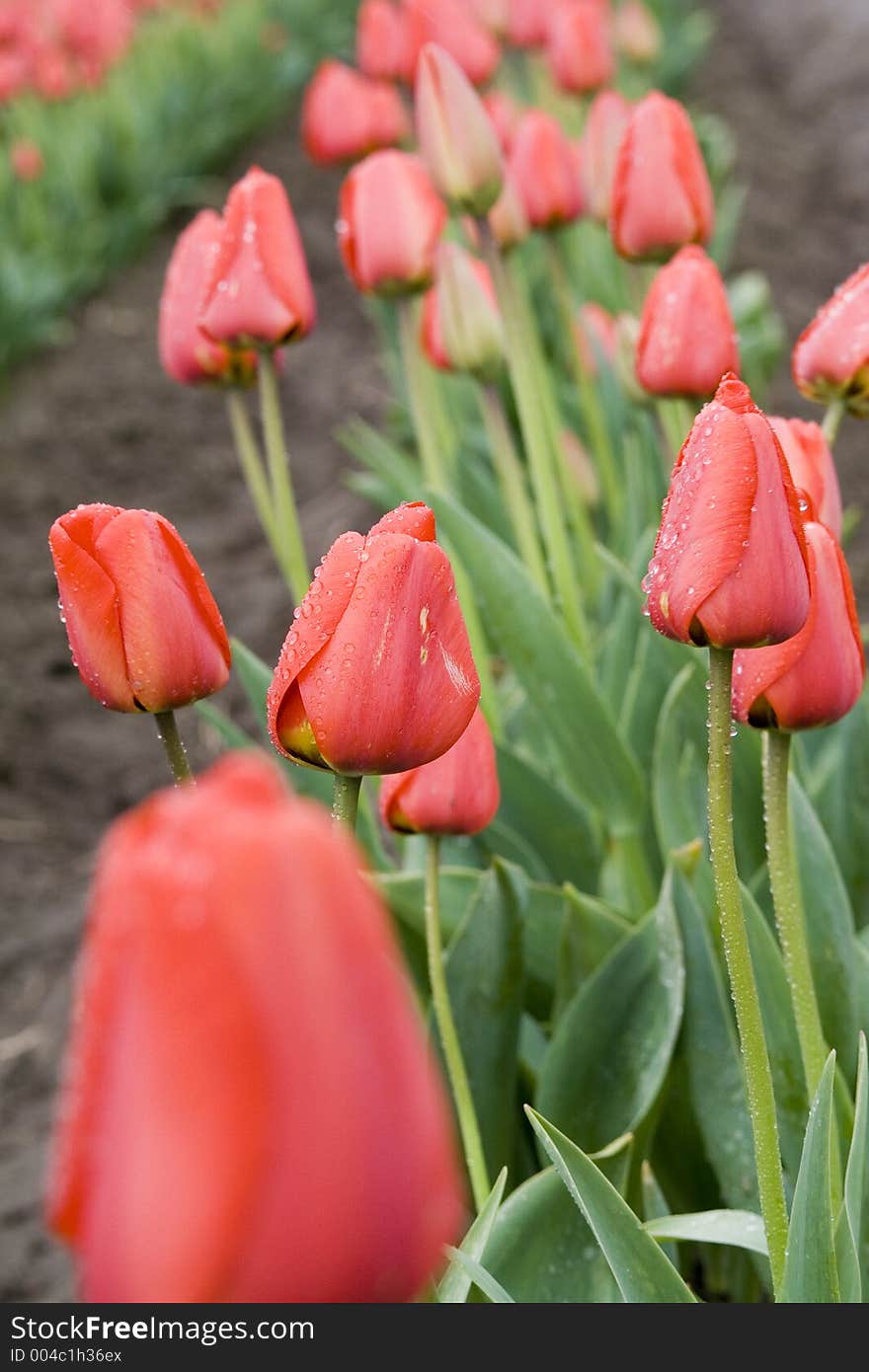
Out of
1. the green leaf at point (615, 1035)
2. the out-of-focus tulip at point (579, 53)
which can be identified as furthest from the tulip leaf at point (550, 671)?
the out-of-focus tulip at point (579, 53)

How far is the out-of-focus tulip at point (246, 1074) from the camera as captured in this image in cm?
29

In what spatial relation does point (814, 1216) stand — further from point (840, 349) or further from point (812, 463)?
point (840, 349)

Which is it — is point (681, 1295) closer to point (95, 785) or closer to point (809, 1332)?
point (809, 1332)

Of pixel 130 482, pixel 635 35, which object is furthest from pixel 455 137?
pixel 635 35

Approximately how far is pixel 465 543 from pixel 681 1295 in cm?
68

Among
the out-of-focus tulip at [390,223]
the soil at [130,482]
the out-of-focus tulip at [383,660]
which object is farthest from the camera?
the soil at [130,482]

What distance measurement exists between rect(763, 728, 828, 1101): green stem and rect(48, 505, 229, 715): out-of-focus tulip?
292 millimetres

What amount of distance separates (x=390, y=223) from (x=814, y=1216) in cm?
98

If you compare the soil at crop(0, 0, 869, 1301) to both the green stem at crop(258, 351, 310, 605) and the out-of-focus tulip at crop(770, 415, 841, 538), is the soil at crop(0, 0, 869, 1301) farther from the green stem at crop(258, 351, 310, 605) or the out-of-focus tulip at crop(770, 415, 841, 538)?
the out-of-focus tulip at crop(770, 415, 841, 538)

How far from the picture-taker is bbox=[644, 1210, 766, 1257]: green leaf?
0.95m

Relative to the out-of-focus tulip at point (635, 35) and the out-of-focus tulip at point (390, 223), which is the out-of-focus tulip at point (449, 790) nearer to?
the out-of-focus tulip at point (390, 223)

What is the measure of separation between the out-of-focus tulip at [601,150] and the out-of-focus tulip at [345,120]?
369mm

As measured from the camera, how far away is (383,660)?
67 cm

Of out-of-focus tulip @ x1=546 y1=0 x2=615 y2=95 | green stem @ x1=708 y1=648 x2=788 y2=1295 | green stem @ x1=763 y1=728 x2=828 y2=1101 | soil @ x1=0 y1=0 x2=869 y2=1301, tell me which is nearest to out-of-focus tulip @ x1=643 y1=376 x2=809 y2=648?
green stem @ x1=708 y1=648 x2=788 y2=1295
